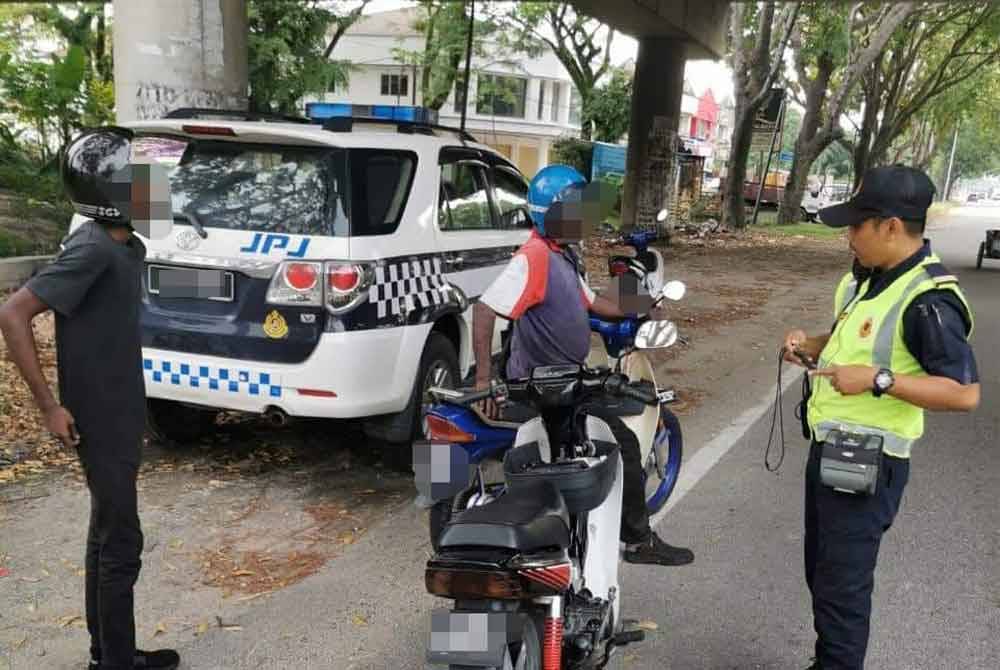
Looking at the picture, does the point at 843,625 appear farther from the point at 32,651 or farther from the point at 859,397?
the point at 32,651

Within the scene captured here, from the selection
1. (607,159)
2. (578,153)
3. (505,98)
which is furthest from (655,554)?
(505,98)

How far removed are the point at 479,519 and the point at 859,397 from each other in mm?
1241

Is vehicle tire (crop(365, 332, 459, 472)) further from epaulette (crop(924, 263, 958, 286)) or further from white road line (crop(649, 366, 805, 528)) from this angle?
epaulette (crop(924, 263, 958, 286))

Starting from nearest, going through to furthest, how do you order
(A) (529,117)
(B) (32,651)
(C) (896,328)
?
(C) (896,328)
(B) (32,651)
(A) (529,117)

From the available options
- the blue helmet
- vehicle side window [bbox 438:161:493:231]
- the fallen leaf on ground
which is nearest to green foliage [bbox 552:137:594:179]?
vehicle side window [bbox 438:161:493:231]

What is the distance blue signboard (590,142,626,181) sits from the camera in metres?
29.9

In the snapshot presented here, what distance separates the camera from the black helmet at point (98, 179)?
2.81m

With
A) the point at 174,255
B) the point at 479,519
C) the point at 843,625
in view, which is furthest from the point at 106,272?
the point at 843,625

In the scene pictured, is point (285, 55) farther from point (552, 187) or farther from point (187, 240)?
point (552, 187)

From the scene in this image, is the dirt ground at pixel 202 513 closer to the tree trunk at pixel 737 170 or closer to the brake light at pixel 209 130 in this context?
the brake light at pixel 209 130

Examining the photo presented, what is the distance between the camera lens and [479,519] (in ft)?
7.98

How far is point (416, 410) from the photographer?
494 cm

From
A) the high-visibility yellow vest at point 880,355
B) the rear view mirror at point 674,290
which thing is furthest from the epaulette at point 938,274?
the rear view mirror at point 674,290

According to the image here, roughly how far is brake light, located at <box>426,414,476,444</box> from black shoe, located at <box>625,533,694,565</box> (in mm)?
940
